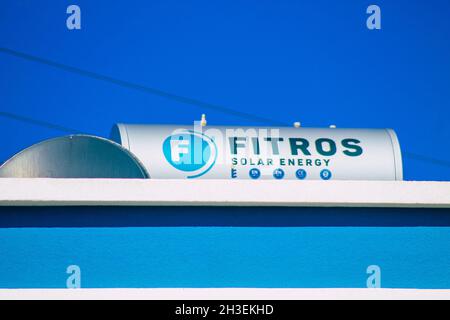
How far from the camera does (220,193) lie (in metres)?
4.16

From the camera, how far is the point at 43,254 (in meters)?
4.11

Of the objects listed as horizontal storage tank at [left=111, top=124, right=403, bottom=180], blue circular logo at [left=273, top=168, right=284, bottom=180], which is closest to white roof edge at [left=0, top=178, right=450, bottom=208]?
horizontal storage tank at [left=111, top=124, right=403, bottom=180]

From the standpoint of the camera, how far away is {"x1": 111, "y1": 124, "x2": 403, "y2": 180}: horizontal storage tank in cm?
791

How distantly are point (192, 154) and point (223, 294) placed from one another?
389 centimetres

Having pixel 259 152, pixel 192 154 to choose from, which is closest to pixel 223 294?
pixel 192 154

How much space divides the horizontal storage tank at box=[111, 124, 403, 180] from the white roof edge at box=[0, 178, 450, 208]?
357 centimetres

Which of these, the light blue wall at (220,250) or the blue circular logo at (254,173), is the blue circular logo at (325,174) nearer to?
the blue circular logo at (254,173)

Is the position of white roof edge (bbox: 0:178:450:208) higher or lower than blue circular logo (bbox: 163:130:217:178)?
lower

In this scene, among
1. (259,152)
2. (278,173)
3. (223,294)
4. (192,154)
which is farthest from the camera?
(259,152)

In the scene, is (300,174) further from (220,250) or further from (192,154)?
(220,250)

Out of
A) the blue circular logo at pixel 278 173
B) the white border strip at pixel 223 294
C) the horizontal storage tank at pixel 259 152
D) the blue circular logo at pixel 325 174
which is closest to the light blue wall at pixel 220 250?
the white border strip at pixel 223 294

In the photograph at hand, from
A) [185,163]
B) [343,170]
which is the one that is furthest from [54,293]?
[343,170]

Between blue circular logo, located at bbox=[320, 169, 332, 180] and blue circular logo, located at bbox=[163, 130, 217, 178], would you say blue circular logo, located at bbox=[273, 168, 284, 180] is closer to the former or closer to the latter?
blue circular logo, located at bbox=[320, 169, 332, 180]
